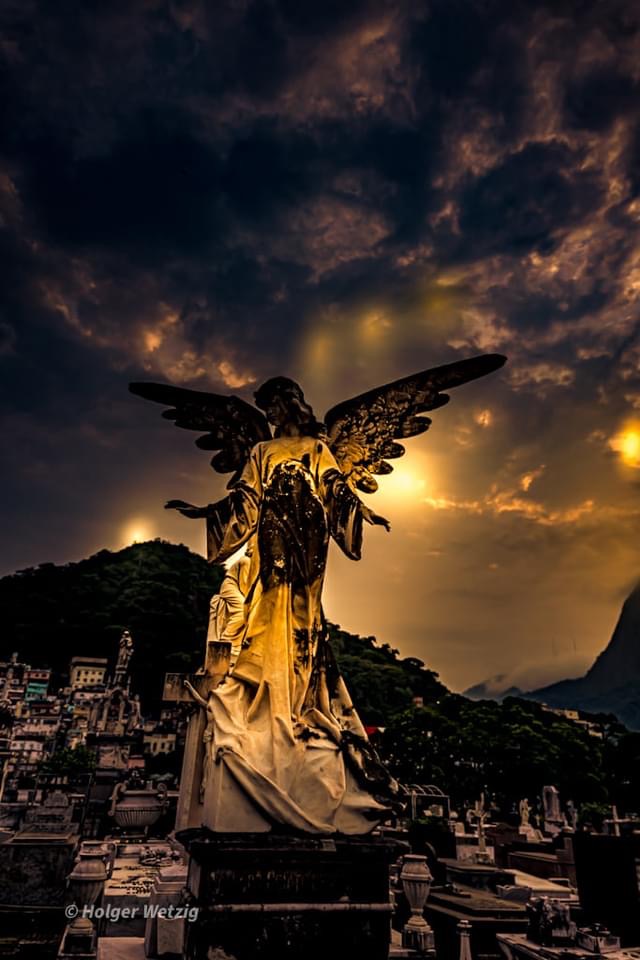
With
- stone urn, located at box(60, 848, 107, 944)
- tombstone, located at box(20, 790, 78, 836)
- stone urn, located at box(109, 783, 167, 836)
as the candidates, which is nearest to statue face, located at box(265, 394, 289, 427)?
stone urn, located at box(60, 848, 107, 944)

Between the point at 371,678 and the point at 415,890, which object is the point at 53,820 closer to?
the point at 415,890

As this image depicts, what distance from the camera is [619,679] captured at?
580 feet

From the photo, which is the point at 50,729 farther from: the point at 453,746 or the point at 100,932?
the point at 100,932

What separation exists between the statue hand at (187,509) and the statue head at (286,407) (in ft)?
3.09

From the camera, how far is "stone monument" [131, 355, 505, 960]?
3.22m

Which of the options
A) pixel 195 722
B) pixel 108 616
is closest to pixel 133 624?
pixel 108 616

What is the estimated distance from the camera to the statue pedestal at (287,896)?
123 inches

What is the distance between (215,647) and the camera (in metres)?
4.20

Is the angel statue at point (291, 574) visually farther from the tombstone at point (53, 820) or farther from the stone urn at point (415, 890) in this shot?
the tombstone at point (53, 820)

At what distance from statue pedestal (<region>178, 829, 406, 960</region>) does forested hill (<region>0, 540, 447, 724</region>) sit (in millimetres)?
59578

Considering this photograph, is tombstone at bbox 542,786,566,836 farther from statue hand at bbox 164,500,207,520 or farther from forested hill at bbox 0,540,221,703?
forested hill at bbox 0,540,221,703

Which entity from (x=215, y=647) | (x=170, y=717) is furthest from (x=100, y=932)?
(x=170, y=717)

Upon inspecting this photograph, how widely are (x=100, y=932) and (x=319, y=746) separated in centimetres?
530

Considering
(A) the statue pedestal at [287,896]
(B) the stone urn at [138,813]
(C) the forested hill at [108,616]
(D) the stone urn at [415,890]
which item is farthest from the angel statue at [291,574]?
(C) the forested hill at [108,616]
